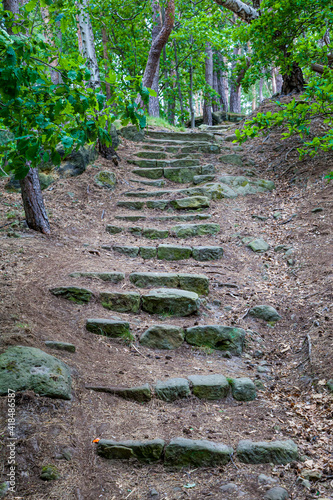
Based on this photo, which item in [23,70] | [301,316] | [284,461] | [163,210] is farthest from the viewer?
[163,210]

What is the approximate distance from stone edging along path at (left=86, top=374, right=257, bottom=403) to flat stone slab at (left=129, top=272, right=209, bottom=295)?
1.48 metres

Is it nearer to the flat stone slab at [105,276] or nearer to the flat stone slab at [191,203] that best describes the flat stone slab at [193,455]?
the flat stone slab at [105,276]

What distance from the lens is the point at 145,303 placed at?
4.23 m

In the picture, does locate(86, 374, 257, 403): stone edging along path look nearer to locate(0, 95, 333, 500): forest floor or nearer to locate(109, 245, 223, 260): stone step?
locate(0, 95, 333, 500): forest floor

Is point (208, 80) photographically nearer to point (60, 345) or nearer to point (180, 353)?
point (180, 353)

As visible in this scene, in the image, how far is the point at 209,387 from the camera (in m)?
3.14

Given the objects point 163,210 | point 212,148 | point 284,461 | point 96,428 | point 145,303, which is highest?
point 212,148

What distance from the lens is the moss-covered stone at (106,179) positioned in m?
7.74

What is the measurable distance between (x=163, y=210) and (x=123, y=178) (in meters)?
1.72

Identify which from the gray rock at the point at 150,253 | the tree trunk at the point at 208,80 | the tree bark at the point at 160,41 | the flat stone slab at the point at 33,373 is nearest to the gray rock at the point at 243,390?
the flat stone slab at the point at 33,373

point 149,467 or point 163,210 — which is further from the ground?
point 163,210

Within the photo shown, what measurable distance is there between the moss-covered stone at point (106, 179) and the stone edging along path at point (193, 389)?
539 centimetres

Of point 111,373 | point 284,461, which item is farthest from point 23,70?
point 284,461

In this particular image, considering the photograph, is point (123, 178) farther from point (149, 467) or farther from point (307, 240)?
point (149, 467)
